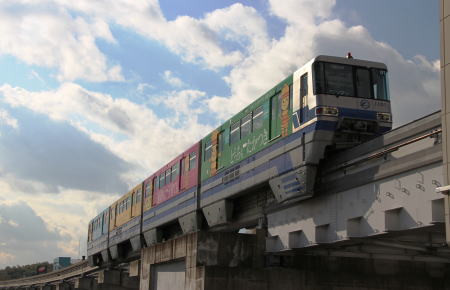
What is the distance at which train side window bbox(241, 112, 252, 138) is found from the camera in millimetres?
18877

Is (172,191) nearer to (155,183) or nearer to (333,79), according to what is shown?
(155,183)

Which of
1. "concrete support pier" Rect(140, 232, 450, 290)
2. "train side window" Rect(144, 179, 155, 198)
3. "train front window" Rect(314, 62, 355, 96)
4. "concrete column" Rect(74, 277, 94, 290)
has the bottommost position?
"concrete column" Rect(74, 277, 94, 290)

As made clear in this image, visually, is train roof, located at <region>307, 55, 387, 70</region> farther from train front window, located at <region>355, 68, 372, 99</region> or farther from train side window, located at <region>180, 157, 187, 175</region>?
train side window, located at <region>180, 157, 187, 175</region>

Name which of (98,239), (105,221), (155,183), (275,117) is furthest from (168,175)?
(98,239)

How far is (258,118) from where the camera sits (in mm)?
18109

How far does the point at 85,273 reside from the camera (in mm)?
60906

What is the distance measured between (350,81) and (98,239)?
126ft

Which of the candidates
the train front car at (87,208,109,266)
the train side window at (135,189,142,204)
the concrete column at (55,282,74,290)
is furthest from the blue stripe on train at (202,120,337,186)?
the concrete column at (55,282,74,290)

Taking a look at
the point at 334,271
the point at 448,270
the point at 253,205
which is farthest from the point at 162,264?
the point at 448,270

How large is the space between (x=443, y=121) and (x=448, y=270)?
11.8 m

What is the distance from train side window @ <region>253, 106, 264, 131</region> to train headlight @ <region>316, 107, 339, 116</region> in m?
3.45

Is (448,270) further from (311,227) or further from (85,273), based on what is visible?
(85,273)

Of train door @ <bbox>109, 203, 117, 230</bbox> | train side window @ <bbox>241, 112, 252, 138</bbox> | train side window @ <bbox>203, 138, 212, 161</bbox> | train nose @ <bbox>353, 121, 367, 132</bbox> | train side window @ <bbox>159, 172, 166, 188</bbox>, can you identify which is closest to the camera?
train nose @ <bbox>353, 121, 367, 132</bbox>

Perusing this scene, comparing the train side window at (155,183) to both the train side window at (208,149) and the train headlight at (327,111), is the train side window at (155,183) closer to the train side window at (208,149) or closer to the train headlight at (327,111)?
the train side window at (208,149)
